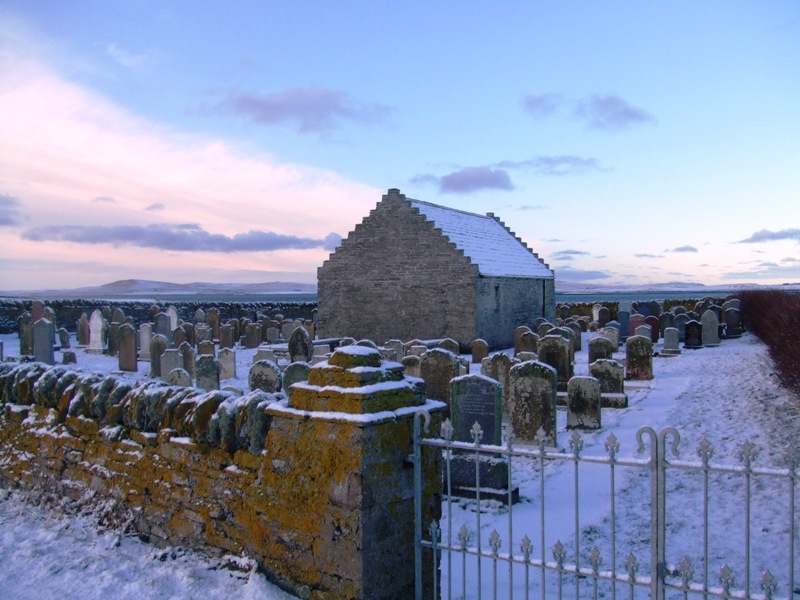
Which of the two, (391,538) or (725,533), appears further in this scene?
(725,533)

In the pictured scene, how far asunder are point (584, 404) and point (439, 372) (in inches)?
108

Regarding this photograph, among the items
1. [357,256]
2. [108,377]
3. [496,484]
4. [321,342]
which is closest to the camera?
[108,377]

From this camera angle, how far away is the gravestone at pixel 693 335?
78.0 ft

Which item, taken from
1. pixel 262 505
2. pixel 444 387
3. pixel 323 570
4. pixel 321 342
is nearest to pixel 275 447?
pixel 262 505

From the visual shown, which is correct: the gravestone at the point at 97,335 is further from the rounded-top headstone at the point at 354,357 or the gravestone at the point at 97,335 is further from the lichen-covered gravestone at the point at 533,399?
the rounded-top headstone at the point at 354,357

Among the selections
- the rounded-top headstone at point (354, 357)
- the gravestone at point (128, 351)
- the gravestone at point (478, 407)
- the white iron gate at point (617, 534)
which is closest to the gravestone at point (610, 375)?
the white iron gate at point (617, 534)

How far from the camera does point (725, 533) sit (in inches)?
253

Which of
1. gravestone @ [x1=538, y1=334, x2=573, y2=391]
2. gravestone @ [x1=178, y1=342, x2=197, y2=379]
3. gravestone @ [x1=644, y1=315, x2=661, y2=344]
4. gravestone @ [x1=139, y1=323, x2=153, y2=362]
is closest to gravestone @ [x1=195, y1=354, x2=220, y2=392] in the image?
gravestone @ [x1=178, y1=342, x2=197, y2=379]

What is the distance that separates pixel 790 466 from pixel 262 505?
3.27 m

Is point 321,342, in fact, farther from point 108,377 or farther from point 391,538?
point 391,538

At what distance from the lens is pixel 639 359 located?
16359mm

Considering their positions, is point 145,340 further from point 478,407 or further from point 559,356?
point 478,407

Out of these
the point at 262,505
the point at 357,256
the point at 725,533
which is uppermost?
the point at 357,256

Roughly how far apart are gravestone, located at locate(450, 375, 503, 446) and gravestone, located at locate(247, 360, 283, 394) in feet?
18.0
